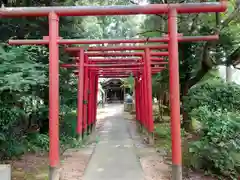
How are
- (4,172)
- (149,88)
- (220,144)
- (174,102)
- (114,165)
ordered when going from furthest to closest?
(149,88) → (114,165) → (174,102) → (220,144) → (4,172)

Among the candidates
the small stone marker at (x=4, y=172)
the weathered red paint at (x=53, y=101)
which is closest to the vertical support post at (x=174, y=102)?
the weathered red paint at (x=53, y=101)

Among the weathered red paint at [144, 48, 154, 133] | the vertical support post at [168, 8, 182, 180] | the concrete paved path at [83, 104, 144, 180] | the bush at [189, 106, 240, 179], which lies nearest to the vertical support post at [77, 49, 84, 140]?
the concrete paved path at [83, 104, 144, 180]

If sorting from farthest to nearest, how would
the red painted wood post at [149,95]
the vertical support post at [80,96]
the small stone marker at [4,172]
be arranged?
1. the vertical support post at [80,96]
2. the red painted wood post at [149,95]
3. the small stone marker at [4,172]

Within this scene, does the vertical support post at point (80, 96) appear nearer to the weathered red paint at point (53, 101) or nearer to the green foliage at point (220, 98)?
the green foliage at point (220, 98)

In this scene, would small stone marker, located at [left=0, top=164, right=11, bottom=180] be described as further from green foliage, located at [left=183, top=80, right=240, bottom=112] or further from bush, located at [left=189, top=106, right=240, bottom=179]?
green foliage, located at [left=183, top=80, right=240, bottom=112]

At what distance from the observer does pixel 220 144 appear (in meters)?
4.74

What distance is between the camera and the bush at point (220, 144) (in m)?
4.80

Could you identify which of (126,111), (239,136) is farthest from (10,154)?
(126,111)

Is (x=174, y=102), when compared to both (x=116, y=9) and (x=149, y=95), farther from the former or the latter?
(x=149, y=95)

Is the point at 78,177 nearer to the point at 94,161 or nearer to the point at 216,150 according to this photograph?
the point at 94,161

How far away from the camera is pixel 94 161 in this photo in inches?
272

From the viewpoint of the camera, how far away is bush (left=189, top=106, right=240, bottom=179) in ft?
15.8

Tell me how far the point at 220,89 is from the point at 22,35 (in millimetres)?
5639

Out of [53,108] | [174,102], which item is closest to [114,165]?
[53,108]
